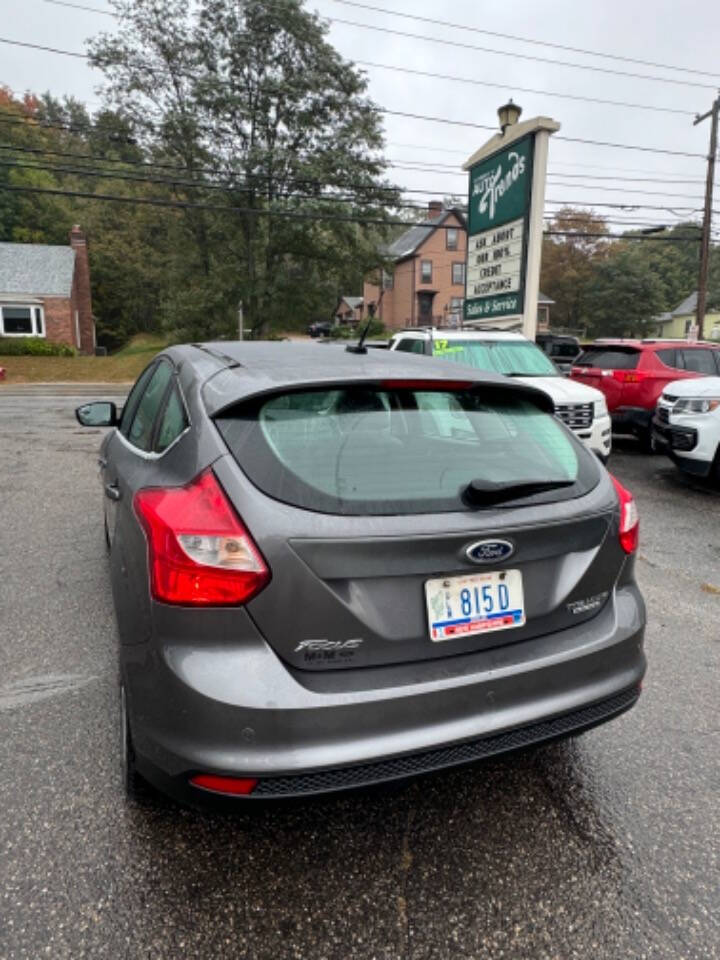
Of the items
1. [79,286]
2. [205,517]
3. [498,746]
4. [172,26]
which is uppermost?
[172,26]

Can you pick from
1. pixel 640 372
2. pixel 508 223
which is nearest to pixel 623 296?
pixel 508 223

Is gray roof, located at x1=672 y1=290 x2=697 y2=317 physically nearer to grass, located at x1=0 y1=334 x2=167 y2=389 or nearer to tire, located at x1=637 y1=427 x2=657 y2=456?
grass, located at x1=0 y1=334 x2=167 y2=389

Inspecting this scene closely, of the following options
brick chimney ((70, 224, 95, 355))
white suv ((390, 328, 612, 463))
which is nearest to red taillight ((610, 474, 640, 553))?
white suv ((390, 328, 612, 463))

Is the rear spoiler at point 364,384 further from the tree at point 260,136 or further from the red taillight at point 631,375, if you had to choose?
the tree at point 260,136

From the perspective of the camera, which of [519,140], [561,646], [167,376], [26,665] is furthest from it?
[519,140]

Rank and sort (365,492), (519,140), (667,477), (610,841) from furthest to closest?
(519,140)
(667,477)
(610,841)
(365,492)

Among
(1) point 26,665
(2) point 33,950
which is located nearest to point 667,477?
(1) point 26,665

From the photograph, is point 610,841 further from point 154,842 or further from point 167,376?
point 167,376

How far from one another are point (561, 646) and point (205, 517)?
1.13 m

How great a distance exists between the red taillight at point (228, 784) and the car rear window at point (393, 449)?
0.71 meters

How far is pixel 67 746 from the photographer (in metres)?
2.41

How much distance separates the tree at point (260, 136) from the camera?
85.1 ft

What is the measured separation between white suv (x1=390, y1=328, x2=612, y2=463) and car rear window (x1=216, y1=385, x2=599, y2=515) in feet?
17.6

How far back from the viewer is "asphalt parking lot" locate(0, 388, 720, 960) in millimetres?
1649
